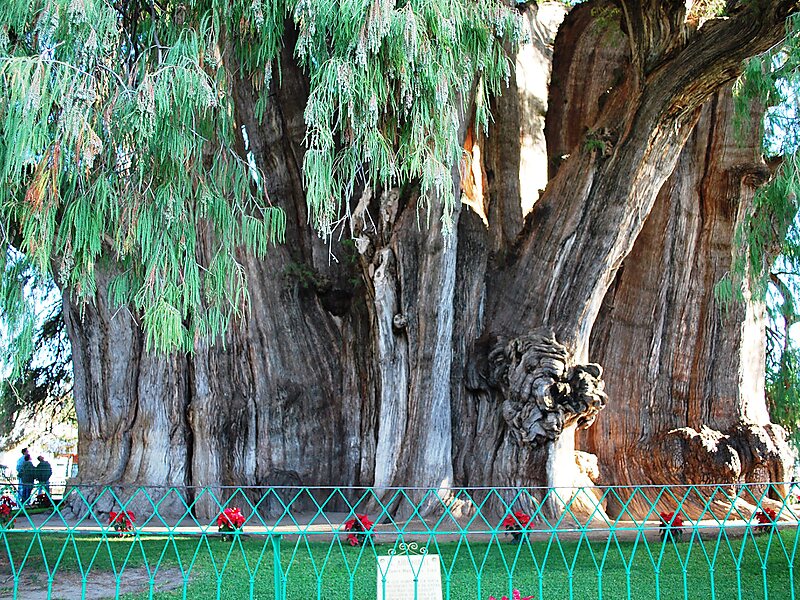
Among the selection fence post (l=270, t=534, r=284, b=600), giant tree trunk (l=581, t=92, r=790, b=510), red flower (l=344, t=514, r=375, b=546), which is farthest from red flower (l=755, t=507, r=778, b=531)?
fence post (l=270, t=534, r=284, b=600)

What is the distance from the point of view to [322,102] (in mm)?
4793

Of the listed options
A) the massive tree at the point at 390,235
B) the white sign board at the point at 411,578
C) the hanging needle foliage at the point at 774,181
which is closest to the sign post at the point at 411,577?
the white sign board at the point at 411,578

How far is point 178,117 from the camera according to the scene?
4555 mm

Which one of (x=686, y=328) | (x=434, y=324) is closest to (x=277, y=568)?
(x=434, y=324)

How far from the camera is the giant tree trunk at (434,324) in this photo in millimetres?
7211

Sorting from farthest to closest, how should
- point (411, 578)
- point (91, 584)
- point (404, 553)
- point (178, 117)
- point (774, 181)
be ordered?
point (774, 181) < point (91, 584) < point (404, 553) < point (178, 117) < point (411, 578)

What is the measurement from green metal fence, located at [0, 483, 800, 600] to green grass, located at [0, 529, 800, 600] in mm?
18

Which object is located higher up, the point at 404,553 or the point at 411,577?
the point at 411,577

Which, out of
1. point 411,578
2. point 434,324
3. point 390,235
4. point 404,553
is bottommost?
point 404,553

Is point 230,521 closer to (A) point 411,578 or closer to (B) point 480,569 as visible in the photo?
(B) point 480,569

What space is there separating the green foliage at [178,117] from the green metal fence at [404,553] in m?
1.42

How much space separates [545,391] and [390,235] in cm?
203

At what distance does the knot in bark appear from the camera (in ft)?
23.2

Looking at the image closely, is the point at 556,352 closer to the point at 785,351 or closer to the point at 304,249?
the point at 304,249
